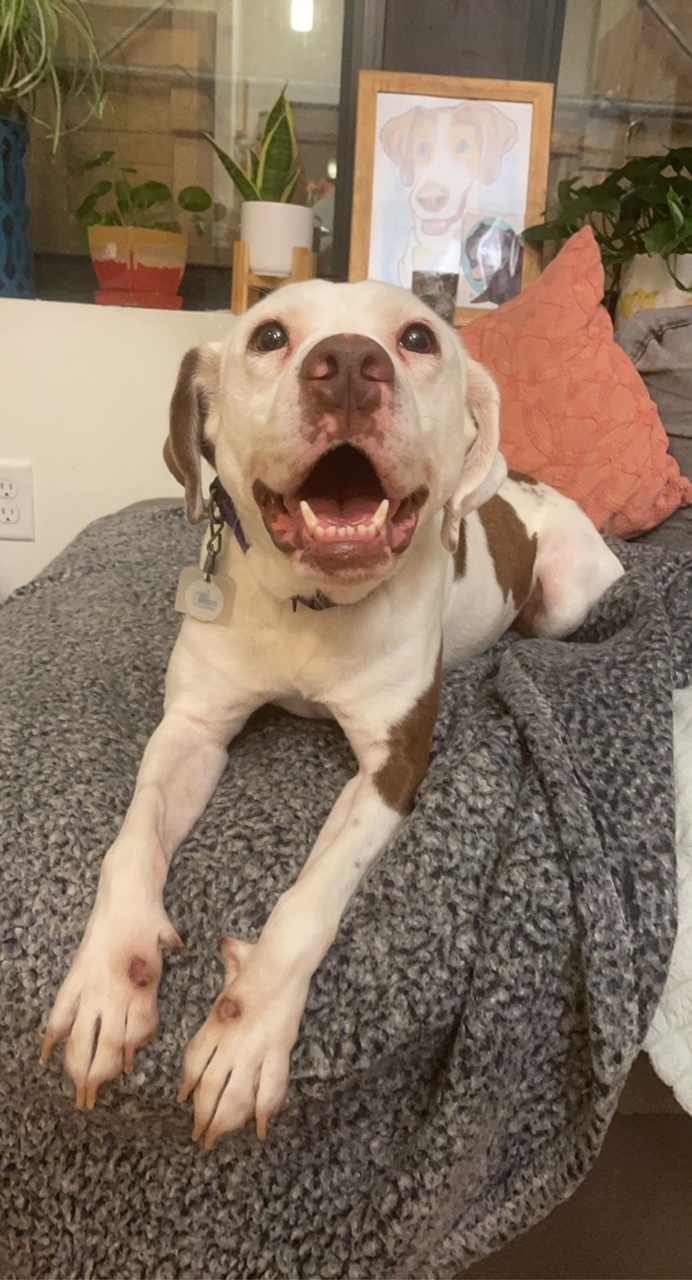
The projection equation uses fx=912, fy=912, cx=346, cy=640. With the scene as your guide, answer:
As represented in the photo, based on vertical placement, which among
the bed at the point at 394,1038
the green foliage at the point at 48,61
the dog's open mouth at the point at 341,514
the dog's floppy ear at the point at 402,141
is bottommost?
the bed at the point at 394,1038

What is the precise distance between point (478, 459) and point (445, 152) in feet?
5.03

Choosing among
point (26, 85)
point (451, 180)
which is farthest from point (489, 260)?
point (26, 85)

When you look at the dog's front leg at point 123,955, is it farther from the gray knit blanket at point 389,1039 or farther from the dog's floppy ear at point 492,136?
the dog's floppy ear at point 492,136

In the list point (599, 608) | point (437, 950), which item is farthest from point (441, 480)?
point (599, 608)

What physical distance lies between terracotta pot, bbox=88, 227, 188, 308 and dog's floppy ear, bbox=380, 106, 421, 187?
56 cm

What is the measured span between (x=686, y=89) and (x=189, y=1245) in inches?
111

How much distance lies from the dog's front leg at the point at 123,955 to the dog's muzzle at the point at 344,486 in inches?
12.7

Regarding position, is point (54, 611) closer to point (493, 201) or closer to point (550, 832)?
point (550, 832)

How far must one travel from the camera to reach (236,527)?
1.10 metres

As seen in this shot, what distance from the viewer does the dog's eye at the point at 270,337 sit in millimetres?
1010

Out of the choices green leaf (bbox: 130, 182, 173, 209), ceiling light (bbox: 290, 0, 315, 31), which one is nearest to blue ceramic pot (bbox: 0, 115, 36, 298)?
green leaf (bbox: 130, 182, 173, 209)

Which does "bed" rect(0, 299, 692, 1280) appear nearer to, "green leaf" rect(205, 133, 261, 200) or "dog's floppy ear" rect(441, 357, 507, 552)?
"dog's floppy ear" rect(441, 357, 507, 552)

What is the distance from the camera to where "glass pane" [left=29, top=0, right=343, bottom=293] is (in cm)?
233

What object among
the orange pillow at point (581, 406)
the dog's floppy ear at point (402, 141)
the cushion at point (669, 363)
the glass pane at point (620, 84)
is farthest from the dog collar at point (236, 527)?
the glass pane at point (620, 84)
